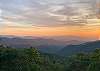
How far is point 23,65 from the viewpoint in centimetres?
8412

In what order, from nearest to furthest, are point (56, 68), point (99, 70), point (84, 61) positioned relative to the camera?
point (99, 70)
point (84, 61)
point (56, 68)

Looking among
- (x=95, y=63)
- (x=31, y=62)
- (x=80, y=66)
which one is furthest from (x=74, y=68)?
(x=95, y=63)

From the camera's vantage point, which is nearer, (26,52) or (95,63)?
(95,63)

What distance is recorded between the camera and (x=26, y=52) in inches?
3659

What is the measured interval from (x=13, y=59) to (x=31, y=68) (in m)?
7.46

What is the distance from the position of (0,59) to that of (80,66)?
25708 mm

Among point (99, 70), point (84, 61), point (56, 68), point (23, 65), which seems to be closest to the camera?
point (99, 70)

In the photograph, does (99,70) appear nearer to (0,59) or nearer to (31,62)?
(31,62)

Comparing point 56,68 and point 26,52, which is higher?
point 26,52

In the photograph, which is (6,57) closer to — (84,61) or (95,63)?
(84,61)

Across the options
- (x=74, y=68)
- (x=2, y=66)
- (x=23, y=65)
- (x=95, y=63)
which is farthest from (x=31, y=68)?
(x=95, y=63)

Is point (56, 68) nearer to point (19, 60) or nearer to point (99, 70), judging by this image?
point (19, 60)

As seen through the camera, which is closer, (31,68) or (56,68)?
(31,68)

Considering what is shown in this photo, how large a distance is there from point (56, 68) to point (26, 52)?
18.3 m
